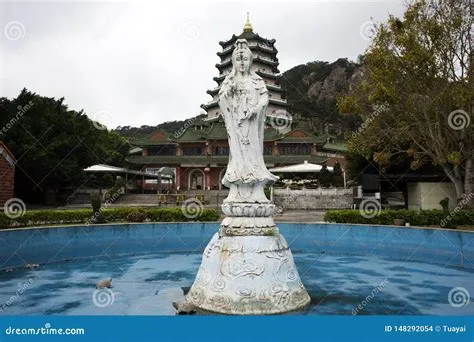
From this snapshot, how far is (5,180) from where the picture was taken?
21203mm

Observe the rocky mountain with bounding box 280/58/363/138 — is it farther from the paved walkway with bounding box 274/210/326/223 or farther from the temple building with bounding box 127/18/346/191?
the paved walkway with bounding box 274/210/326/223

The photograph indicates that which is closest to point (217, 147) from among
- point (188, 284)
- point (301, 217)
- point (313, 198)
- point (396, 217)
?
point (313, 198)

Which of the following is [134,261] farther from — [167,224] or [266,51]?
[266,51]

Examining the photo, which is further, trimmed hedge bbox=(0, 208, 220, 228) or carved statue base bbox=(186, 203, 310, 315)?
trimmed hedge bbox=(0, 208, 220, 228)

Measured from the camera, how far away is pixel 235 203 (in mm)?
6383

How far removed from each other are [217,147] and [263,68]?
11.9 m

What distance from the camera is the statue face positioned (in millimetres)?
6707

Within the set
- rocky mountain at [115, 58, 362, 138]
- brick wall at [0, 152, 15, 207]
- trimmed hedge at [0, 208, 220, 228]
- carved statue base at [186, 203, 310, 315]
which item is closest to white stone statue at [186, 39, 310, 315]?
carved statue base at [186, 203, 310, 315]

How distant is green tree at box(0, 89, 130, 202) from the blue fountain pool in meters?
16.0

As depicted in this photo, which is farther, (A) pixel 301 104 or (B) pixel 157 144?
(A) pixel 301 104

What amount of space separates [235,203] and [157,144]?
33.2 metres

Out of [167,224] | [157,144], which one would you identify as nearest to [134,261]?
[167,224]

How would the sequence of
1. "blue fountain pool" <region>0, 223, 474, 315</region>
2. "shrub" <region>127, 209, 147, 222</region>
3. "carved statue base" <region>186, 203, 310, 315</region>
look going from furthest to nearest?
"shrub" <region>127, 209, 147, 222</region>, "blue fountain pool" <region>0, 223, 474, 315</region>, "carved statue base" <region>186, 203, 310, 315</region>

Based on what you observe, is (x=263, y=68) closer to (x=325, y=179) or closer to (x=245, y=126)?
(x=325, y=179)
